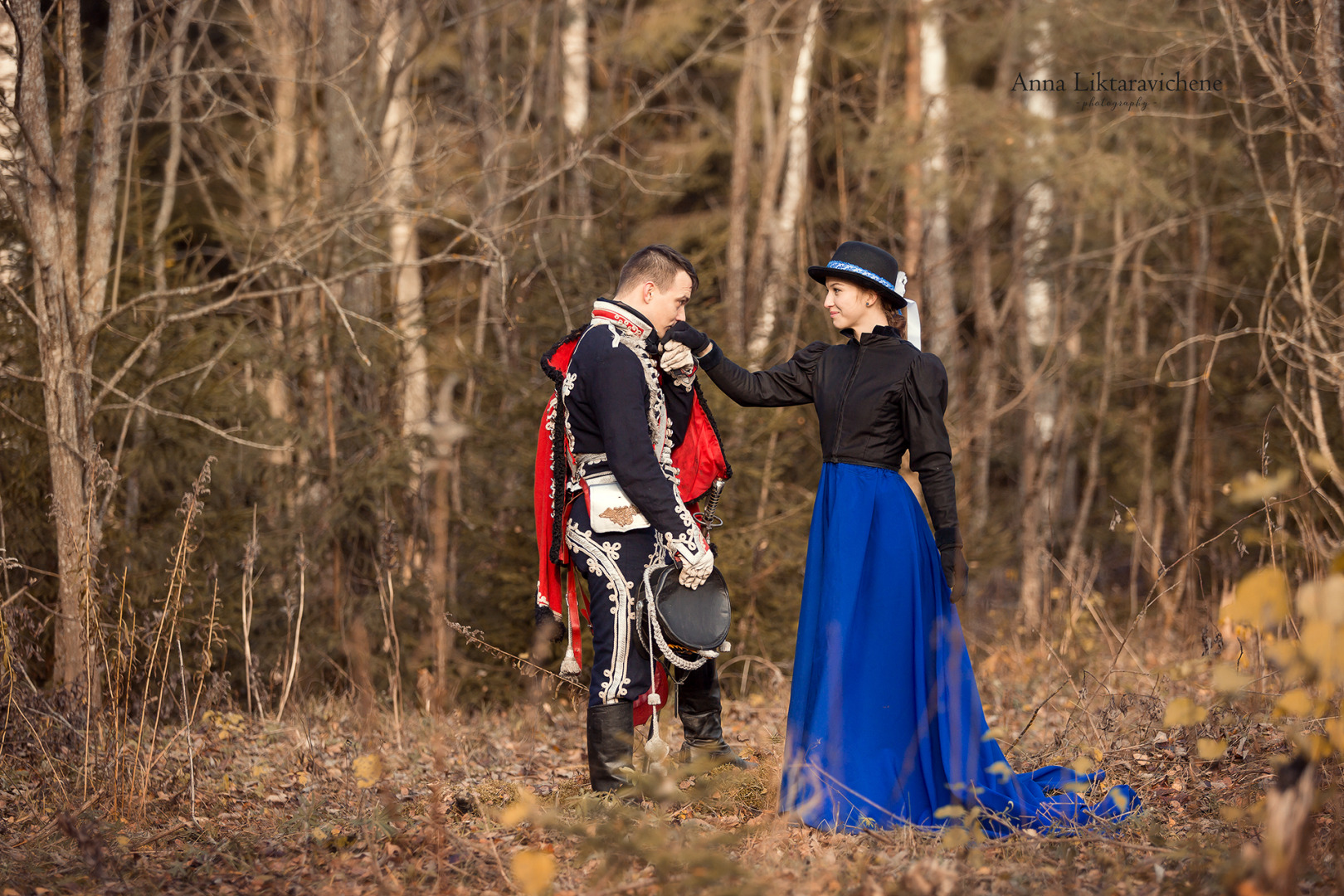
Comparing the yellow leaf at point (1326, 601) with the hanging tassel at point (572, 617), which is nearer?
the yellow leaf at point (1326, 601)

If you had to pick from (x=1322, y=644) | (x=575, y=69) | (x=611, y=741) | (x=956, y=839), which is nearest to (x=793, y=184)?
(x=575, y=69)

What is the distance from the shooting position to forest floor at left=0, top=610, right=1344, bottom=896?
3.12 meters

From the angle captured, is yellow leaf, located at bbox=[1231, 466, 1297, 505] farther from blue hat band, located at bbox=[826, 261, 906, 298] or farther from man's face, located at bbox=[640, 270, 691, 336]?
man's face, located at bbox=[640, 270, 691, 336]

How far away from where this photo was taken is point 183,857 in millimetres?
3725

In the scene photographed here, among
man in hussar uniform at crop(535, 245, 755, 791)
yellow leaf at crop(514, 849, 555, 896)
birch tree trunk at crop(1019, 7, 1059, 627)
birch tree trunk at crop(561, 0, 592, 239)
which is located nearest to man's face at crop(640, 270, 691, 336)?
man in hussar uniform at crop(535, 245, 755, 791)

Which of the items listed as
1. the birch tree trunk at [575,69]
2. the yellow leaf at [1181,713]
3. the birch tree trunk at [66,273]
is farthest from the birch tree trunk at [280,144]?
the yellow leaf at [1181,713]

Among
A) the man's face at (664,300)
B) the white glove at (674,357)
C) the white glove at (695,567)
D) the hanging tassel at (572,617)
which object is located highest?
the man's face at (664,300)

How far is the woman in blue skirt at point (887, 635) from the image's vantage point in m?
3.75

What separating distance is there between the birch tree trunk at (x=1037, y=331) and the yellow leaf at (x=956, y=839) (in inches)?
225

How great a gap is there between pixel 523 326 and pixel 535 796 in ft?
15.1

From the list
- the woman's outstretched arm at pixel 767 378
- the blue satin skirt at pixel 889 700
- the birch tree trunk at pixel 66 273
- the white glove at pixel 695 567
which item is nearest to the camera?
the blue satin skirt at pixel 889 700

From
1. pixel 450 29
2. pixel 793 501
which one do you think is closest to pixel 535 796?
pixel 793 501

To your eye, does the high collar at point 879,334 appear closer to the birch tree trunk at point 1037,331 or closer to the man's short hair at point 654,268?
the man's short hair at point 654,268

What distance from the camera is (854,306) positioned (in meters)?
4.00
